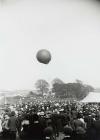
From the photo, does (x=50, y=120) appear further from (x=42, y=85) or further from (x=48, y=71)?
(x=48, y=71)

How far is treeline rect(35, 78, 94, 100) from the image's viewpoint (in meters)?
3.88

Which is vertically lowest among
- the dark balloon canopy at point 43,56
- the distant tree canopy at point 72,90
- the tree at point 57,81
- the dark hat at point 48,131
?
the dark hat at point 48,131

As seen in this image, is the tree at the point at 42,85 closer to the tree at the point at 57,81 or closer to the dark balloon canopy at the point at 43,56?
the tree at the point at 57,81

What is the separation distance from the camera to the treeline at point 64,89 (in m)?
3.88

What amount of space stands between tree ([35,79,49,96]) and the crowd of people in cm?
11

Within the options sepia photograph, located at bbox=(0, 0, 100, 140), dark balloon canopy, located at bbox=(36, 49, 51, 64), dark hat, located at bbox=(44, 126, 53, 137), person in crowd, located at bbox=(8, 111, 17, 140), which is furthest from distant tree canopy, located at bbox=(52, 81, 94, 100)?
person in crowd, located at bbox=(8, 111, 17, 140)

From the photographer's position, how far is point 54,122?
382cm

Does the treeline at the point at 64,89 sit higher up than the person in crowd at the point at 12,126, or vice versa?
the treeline at the point at 64,89

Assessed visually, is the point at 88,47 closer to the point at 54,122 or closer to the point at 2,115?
the point at 54,122

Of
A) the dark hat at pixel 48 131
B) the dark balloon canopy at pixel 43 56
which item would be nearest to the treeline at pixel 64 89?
the dark balloon canopy at pixel 43 56

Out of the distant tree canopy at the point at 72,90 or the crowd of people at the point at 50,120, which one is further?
the distant tree canopy at the point at 72,90

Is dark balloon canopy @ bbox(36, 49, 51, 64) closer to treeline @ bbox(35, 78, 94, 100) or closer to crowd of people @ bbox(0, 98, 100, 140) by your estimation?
treeline @ bbox(35, 78, 94, 100)

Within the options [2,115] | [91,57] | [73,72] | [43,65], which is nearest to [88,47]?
[91,57]

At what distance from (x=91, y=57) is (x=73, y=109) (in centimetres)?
69
